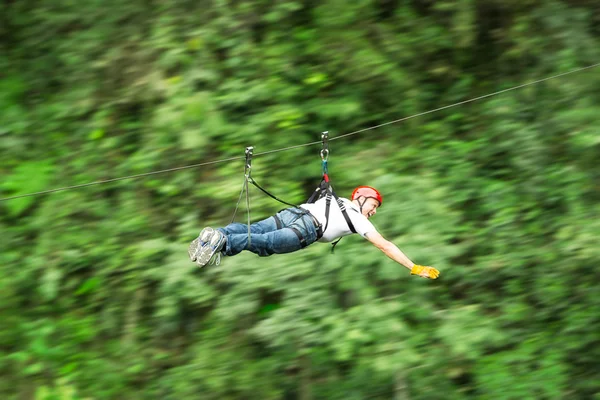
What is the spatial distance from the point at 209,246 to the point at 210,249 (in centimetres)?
2

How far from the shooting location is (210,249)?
550 cm

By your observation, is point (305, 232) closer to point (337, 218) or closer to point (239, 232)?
point (337, 218)

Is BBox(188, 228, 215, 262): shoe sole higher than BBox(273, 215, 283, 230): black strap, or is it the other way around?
BBox(188, 228, 215, 262): shoe sole

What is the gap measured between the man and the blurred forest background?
5.56ft

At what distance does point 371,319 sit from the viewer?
7703mm

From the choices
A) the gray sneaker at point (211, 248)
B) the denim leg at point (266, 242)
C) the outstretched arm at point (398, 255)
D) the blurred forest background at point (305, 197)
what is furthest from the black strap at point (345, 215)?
the blurred forest background at point (305, 197)

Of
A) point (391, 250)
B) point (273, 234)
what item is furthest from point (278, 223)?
point (391, 250)

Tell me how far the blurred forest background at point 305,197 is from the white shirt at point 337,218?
170 cm

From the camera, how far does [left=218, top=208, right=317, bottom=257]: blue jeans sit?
5.67m

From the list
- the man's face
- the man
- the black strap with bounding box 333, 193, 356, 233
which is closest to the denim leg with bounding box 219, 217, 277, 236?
the man

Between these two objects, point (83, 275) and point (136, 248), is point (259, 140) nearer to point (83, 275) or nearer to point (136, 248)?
point (136, 248)

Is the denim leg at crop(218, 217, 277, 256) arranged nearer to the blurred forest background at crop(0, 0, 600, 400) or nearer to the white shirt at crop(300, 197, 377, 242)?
the white shirt at crop(300, 197, 377, 242)

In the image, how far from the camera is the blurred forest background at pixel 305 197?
785 cm

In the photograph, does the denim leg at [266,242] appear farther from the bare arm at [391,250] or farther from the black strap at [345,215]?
the bare arm at [391,250]
